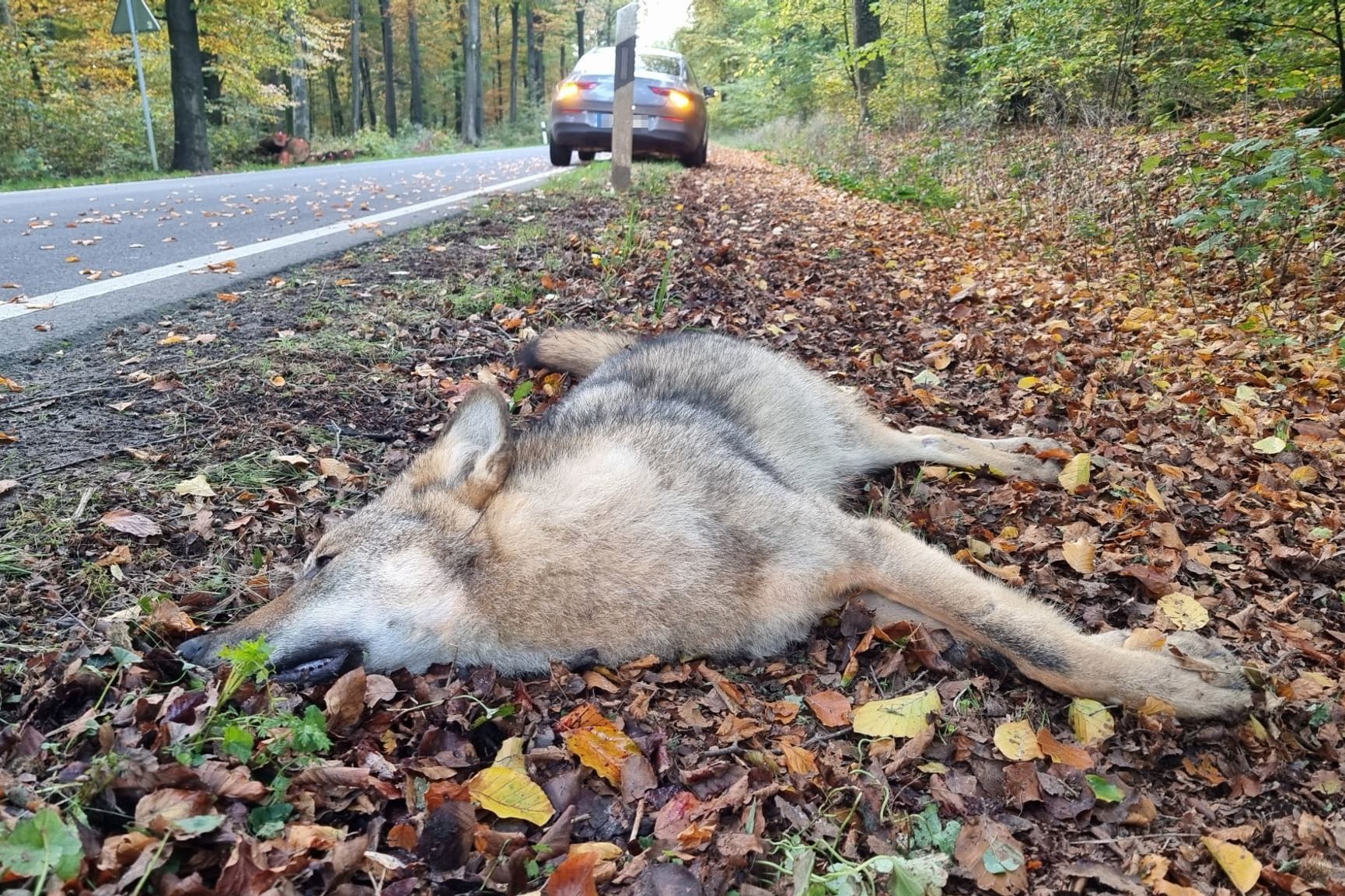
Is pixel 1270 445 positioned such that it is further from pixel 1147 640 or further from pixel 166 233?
pixel 166 233

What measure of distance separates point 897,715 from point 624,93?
8917 millimetres

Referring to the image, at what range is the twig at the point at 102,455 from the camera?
3.12 meters

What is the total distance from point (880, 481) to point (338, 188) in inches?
467

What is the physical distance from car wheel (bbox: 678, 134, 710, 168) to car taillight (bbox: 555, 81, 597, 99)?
2.26 m

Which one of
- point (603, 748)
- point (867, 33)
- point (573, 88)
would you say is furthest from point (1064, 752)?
point (867, 33)

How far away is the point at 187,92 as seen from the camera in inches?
688

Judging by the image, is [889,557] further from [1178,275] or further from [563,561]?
[1178,275]

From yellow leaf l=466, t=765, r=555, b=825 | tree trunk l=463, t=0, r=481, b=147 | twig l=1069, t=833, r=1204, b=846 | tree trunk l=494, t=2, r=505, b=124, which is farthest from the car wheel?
tree trunk l=494, t=2, r=505, b=124

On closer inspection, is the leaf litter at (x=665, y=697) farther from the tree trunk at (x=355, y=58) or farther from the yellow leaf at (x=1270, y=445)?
the tree trunk at (x=355, y=58)

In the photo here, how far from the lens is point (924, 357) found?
5262 mm

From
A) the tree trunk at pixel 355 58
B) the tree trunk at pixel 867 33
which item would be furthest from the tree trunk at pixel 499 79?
the tree trunk at pixel 867 33

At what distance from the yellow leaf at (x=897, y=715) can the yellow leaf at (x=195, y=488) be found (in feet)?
8.34

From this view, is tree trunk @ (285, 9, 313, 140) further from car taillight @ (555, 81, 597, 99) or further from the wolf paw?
the wolf paw

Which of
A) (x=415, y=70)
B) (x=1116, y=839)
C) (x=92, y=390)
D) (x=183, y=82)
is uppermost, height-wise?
(x=415, y=70)
